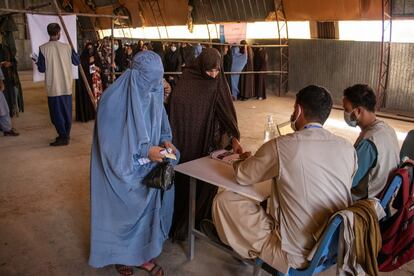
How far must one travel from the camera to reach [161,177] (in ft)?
7.16

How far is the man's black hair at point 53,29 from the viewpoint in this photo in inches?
194

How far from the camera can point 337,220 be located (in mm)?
1618

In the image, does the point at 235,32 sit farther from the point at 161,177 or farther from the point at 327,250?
the point at 327,250

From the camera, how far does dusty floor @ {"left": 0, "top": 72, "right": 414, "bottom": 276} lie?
262cm

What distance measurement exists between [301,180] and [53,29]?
4268 mm

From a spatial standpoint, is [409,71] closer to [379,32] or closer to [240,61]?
[379,32]

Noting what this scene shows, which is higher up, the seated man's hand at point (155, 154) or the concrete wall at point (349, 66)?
the concrete wall at point (349, 66)

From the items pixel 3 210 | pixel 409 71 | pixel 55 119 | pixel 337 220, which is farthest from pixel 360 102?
pixel 409 71

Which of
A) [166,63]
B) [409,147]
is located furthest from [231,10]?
[409,147]

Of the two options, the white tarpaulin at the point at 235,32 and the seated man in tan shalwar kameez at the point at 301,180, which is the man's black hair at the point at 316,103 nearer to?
the seated man in tan shalwar kameez at the point at 301,180

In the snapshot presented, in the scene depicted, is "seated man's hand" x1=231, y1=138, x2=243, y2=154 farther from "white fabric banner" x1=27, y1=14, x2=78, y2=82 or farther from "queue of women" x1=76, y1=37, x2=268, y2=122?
"white fabric banner" x1=27, y1=14, x2=78, y2=82

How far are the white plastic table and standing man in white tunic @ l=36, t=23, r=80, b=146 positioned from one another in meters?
3.36

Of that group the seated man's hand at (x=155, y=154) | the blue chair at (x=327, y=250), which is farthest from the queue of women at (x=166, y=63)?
the blue chair at (x=327, y=250)

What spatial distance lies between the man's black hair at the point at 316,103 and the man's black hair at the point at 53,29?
13.4ft
